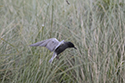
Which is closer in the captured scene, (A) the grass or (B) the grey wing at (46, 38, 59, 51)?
(B) the grey wing at (46, 38, 59, 51)

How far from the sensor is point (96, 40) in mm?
1873

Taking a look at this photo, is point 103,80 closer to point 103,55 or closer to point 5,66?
point 103,55

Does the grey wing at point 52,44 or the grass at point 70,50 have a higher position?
the grey wing at point 52,44

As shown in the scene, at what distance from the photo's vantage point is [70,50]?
1880mm

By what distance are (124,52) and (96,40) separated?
33cm

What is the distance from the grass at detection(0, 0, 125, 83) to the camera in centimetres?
159

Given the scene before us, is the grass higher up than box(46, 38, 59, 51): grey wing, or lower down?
lower down

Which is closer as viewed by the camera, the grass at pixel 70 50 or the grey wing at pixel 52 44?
the grey wing at pixel 52 44

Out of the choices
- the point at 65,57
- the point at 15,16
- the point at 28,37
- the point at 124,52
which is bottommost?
the point at 124,52

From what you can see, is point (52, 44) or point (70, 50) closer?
point (52, 44)

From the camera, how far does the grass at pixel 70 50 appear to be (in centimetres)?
159

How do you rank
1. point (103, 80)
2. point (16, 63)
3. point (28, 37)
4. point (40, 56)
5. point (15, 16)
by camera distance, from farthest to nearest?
1. point (15, 16)
2. point (28, 37)
3. point (16, 63)
4. point (40, 56)
5. point (103, 80)

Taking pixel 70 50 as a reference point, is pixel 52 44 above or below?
above

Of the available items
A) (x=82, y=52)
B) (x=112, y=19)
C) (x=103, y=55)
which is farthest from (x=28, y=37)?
(x=112, y=19)
